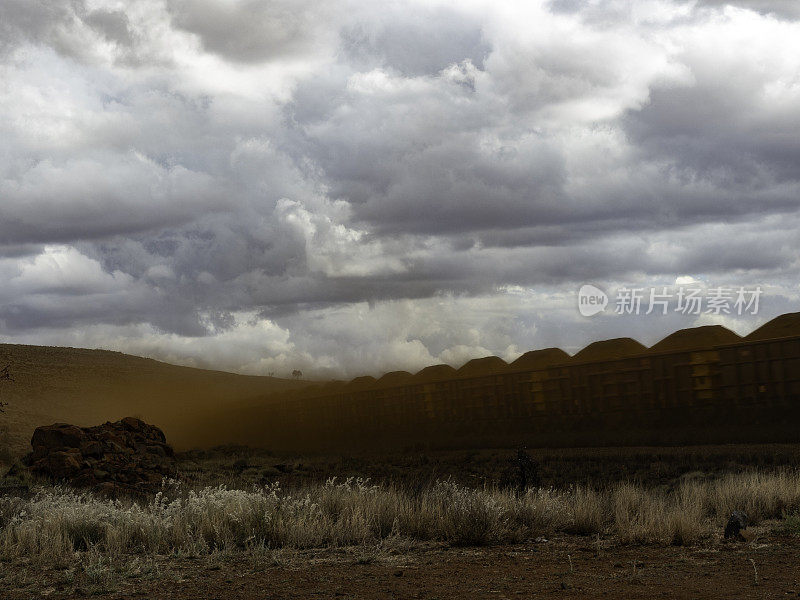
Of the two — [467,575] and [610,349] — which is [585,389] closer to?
[610,349]

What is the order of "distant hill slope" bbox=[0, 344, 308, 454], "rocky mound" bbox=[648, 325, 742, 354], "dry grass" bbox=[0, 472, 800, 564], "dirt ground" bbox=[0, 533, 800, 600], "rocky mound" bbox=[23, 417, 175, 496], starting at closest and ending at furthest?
"dirt ground" bbox=[0, 533, 800, 600]
"dry grass" bbox=[0, 472, 800, 564]
"rocky mound" bbox=[23, 417, 175, 496]
"rocky mound" bbox=[648, 325, 742, 354]
"distant hill slope" bbox=[0, 344, 308, 454]

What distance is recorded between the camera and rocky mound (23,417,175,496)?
23.5 m

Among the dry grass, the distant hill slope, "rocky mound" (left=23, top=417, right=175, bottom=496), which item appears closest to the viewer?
the dry grass

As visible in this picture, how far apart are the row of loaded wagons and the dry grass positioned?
1423 centimetres

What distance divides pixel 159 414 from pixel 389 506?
91928 millimetres

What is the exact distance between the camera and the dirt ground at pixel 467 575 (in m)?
8.31

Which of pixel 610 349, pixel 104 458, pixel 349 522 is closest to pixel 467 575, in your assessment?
pixel 349 522

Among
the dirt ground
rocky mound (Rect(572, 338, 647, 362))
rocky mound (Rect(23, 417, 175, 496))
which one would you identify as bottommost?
the dirt ground

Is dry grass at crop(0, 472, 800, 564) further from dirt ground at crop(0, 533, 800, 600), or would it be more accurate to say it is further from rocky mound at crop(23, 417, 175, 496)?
rocky mound at crop(23, 417, 175, 496)

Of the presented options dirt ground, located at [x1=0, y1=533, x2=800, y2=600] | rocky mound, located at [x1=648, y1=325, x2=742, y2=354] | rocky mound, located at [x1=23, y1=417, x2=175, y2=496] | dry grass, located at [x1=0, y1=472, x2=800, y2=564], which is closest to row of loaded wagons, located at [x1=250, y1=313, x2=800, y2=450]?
rocky mound, located at [x1=648, y1=325, x2=742, y2=354]

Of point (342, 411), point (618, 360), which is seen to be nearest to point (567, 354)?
point (618, 360)

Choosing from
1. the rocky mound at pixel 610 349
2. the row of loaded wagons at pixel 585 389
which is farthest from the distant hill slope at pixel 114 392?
the rocky mound at pixel 610 349

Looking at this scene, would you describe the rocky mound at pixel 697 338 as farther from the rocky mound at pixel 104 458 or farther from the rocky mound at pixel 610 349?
the rocky mound at pixel 104 458

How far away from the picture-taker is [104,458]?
25.3 m
